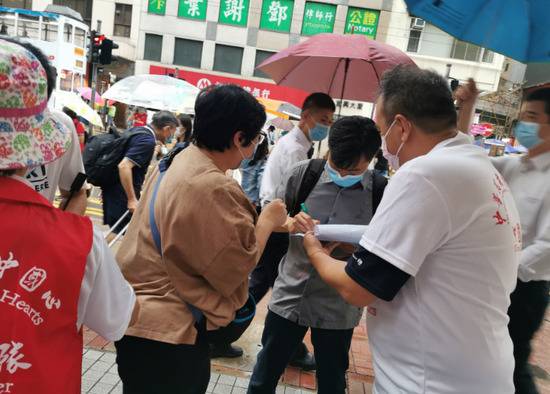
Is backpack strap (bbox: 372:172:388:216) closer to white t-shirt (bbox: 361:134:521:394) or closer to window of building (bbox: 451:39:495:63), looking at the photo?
white t-shirt (bbox: 361:134:521:394)

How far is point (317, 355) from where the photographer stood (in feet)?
7.34

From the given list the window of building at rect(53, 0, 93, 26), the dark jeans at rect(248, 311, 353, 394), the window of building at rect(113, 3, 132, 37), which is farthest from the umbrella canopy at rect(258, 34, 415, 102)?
the window of building at rect(53, 0, 93, 26)

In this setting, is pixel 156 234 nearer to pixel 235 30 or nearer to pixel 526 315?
pixel 526 315

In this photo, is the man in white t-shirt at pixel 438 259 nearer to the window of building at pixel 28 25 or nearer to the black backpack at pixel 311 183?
the black backpack at pixel 311 183

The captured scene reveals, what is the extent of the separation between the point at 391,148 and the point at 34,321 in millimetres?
1166

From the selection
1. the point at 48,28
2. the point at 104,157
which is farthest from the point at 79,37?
the point at 104,157

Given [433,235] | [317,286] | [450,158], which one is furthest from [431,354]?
[317,286]

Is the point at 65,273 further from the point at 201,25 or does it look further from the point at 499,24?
the point at 201,25

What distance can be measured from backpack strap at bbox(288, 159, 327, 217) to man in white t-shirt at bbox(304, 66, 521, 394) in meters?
0.97

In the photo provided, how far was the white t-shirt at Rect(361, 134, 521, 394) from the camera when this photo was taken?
114 centimetres

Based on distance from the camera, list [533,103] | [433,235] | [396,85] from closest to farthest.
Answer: [433,235] < [396,85] < [533,103]

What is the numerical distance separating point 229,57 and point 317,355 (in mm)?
23551

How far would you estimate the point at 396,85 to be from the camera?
1.32m

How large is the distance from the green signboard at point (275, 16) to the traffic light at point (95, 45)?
14.4m
